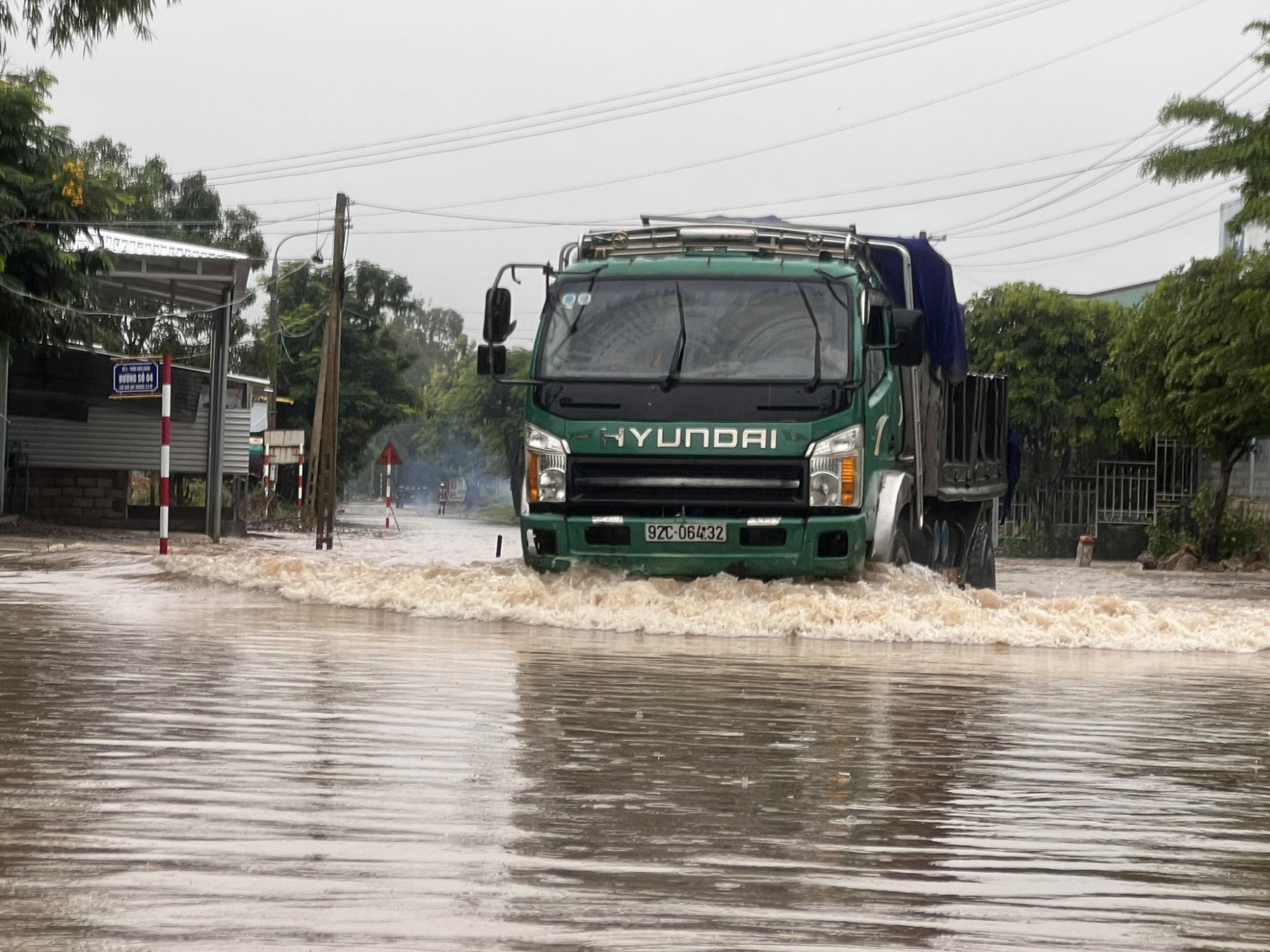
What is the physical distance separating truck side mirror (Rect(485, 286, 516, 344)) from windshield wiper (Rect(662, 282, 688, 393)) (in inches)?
51.2

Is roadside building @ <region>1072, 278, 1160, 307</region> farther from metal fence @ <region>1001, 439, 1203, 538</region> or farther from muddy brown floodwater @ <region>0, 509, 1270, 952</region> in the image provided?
muddy brown floodwater @ <region>0, 509, 1270, 952</region>

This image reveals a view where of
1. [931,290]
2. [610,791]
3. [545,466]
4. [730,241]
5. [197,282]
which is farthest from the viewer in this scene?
[197,282]

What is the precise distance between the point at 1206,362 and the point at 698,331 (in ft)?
69.0

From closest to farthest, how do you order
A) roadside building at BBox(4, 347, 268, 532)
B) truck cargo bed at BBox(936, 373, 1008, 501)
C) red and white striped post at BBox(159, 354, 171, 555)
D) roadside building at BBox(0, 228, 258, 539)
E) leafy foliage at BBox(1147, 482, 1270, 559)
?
1. truck cargo bed at BBox(936, 373, 1008, 501)
2. red and white striped post at BBox(159, 354, 171, 555)
3. roadside building at BBox(0, 228, 258, 539)
4. roadside building at BBox(4, 347, 268, 532)
5. leafy foliage at BBox(1147, 482, 1270, 559)

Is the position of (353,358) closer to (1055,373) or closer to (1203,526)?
(1055,373)

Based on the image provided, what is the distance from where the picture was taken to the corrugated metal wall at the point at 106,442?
3462 cm

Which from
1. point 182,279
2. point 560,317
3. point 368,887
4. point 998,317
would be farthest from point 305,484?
point 368,887

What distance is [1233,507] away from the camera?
37.0m

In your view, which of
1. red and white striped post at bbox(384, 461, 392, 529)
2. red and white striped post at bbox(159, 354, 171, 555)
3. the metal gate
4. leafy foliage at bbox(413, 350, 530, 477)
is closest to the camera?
red and white striped post at bbox(159, 354, 171, 555)

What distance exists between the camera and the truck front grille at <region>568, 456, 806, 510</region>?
39.2 feet

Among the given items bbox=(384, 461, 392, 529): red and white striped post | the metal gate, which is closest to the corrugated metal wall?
bbox=(384, 461, 392, 529): red and white striped post

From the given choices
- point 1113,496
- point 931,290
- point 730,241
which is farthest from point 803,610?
point 1113,496

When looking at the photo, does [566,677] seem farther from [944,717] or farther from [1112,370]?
[1112,370]

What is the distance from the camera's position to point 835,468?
11922 millimetres
